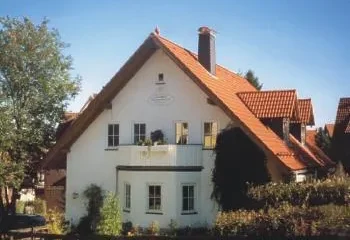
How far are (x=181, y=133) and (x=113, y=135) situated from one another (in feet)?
13.3

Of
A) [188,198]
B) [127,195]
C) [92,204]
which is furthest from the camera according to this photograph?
[92,204]

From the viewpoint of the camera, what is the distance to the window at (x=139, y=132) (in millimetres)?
25172

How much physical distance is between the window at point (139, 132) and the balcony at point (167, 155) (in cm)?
146

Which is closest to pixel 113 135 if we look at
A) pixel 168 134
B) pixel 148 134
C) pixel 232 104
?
pixel 148 134

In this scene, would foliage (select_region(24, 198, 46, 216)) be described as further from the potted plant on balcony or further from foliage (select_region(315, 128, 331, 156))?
foliage (select_region(315, 128, 331, 156))

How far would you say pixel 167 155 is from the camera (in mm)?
22969

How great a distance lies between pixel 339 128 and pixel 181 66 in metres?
19.8

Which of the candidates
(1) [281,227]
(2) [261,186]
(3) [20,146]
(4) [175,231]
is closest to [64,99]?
(3) [20,146]

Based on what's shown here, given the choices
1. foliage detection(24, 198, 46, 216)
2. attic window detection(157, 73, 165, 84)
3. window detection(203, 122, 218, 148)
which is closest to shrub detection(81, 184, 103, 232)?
window detection(203, 122, 218, 148)

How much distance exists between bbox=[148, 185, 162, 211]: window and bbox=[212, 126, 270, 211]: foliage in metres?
3.01

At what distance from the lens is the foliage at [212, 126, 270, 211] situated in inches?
875

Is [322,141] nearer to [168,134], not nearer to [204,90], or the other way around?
[168,134]

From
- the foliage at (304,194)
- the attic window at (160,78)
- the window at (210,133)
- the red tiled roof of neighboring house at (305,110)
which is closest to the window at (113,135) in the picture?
the attic window at (160,78)

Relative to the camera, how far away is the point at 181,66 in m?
23.0
